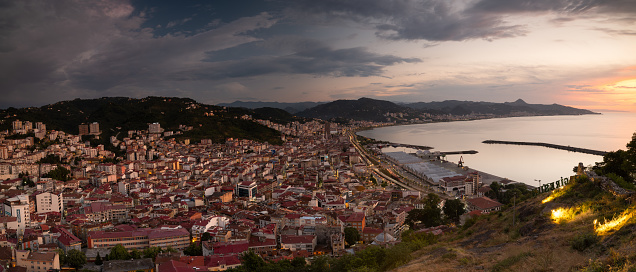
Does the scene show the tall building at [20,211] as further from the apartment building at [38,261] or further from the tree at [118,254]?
the tree at [118,254]

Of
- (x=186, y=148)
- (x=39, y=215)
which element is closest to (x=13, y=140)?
(x=186, y=148)

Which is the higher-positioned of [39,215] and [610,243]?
[610,243]

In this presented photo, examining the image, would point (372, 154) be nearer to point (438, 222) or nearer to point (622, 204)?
point (438, 222)

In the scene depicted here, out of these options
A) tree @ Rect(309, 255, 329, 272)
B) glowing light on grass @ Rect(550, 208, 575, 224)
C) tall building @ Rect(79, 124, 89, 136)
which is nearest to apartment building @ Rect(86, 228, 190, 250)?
tree @ Rect(309, 255, 329, 272)

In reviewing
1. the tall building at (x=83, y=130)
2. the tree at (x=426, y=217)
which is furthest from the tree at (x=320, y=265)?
the tall building at (x=83, y=130)

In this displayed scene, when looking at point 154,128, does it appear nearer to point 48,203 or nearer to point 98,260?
point 48,203

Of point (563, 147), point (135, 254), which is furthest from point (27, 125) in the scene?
point (563, 147)
